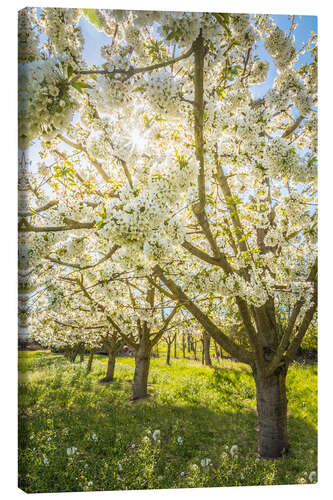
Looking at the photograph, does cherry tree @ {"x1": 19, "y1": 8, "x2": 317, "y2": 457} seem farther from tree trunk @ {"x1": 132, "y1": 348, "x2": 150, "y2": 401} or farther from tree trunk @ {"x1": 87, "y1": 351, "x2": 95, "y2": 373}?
tree trunk @ {"x1": 87, "y1": 351, "x2": 95, "y2": 373}

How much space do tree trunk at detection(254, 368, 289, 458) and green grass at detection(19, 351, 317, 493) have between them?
0.22 ft

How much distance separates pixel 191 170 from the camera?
178 cm

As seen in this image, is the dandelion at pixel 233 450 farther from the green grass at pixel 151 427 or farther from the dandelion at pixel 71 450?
the dandelion at pixel 71 450

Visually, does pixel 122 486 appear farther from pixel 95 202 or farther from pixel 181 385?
pixel 95 202

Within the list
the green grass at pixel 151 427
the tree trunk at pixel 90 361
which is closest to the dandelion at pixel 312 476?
the green grass at pixel 151 427

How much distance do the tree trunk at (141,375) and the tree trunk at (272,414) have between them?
0.95 meters

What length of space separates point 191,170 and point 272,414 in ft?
7.38

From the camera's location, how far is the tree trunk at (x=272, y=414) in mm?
2883

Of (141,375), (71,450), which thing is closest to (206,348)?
(141,375)

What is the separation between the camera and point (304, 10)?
3.03 meters

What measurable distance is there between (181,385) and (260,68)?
9.31 feet

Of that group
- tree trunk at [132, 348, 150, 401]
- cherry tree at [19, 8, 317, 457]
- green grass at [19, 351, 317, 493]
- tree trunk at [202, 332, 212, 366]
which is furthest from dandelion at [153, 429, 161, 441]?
tree trunk at [202, 332, 212, 366]

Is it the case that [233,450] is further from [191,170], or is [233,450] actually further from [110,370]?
[191,170]

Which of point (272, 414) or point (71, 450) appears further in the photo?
point (272, 414)
